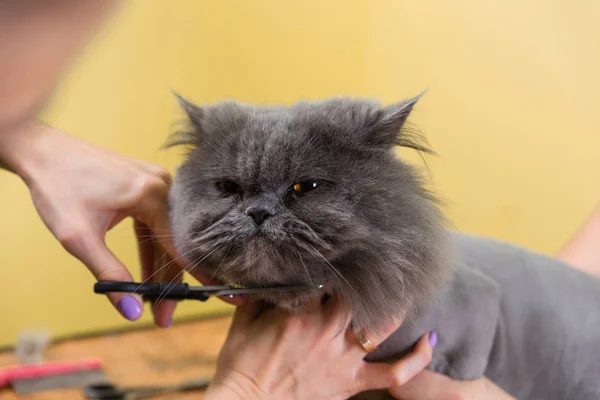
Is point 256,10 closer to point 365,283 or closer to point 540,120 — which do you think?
point 540,120

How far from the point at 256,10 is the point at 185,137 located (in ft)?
4.30

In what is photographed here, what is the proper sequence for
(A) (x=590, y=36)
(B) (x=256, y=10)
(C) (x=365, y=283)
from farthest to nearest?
(B) (x=256, y=10) → (A) (x=590, y=36) → (C) (x=365, y=283)

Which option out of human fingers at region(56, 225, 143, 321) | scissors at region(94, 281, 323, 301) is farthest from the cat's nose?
human fingers at region(56, 225, 143, 321)

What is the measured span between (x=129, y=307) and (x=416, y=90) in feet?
5.09

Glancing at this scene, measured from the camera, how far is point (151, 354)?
193 cm

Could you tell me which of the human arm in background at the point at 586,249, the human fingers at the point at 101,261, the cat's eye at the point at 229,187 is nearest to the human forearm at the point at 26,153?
the human fingers at the point at 101,261

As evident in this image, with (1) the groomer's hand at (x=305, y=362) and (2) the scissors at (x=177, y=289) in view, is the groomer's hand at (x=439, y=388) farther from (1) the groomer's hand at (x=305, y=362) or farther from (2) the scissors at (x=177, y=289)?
(2) the scissors at (x=177, y=289)

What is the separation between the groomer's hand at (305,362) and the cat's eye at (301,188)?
0.27 metres

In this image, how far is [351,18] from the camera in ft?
7.57

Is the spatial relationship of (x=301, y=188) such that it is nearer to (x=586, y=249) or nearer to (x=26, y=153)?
(x=26, y=153)

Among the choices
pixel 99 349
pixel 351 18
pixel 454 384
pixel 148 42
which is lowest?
pixel 99 349

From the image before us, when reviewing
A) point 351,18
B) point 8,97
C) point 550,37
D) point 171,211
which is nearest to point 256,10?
point 351,18

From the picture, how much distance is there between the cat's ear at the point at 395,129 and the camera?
0.94m

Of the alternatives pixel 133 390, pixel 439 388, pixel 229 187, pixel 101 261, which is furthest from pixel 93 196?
pixel 439 388
